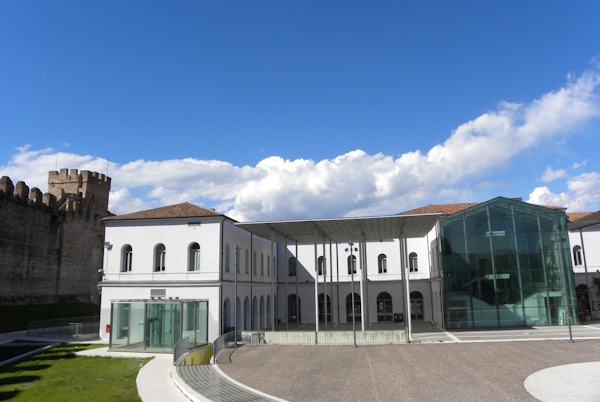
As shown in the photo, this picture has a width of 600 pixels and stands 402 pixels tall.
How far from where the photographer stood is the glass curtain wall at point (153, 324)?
81.5 feet

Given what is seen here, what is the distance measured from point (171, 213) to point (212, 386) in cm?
1734

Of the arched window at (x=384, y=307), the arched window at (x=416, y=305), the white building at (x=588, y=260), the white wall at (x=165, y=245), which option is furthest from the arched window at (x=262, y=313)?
the white building at (x=588, y=260)

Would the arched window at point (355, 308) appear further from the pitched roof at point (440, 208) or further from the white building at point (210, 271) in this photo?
the pitched roof at point (440, 208)

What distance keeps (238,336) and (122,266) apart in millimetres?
9411

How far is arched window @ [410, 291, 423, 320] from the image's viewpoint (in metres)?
41.8

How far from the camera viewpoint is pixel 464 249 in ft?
107

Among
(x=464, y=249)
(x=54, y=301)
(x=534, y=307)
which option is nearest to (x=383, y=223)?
(x=464, y=249)

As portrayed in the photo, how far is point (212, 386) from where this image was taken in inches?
617

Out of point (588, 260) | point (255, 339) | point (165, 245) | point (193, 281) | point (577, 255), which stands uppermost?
point (165, 245)

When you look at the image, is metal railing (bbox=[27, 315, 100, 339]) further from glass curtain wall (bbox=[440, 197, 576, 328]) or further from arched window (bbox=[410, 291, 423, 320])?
arched window (bbox=[410, 291, 423, 320])

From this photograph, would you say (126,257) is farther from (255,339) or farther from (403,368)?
(403,368)

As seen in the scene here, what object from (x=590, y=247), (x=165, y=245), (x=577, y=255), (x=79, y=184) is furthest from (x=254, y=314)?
(x=79, y=184)

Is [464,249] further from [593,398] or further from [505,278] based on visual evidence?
[593,398]

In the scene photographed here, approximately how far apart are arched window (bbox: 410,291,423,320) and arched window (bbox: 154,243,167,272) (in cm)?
2306
